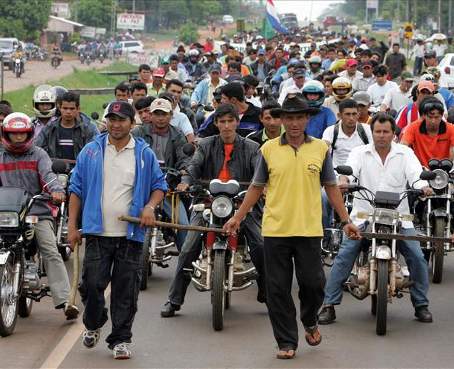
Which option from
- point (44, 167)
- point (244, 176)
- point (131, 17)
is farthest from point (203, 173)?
point (131, 17)

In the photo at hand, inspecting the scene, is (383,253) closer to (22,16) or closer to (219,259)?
(219,259)

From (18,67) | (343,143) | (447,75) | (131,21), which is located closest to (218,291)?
(343,143)

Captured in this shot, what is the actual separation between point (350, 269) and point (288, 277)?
5.19 ft

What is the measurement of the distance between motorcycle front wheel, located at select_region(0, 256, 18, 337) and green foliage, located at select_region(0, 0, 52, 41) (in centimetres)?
7516

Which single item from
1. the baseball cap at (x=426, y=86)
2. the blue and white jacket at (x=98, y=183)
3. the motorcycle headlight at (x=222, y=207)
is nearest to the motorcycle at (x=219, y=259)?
the motorcycle headlight at (x=222, y=207)

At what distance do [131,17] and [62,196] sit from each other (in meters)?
56.6

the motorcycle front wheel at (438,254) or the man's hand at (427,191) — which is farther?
the motorcycle front wheel at (438,254)

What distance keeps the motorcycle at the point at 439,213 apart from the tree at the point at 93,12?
9630 cm

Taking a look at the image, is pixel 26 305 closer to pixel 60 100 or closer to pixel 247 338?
pixel 247 338

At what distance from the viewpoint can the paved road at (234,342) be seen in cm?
902

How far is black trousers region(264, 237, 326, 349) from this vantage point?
895cm

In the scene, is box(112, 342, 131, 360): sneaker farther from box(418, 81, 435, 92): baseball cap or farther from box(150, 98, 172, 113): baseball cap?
box(418, 81, 435, 92): baseball cap

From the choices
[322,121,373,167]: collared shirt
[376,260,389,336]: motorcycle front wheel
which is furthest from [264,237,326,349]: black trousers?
[322,121,373,167]: collared shirt

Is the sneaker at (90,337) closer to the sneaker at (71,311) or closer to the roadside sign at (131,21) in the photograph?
→ the sneaker at (71,311)
